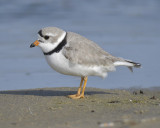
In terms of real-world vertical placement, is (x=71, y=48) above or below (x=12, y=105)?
above

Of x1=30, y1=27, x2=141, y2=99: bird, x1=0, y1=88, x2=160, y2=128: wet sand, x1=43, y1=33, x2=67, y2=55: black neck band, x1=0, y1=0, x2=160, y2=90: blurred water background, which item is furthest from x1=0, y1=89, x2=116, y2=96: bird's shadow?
x1=0, y1=0, x2=160, y2=90: blurred water background

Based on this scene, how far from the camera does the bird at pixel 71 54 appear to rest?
6.53 m

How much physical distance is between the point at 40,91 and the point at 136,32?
18.0ft

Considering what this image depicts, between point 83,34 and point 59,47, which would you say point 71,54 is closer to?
point 59,47

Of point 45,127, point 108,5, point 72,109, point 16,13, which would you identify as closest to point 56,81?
point 72,109

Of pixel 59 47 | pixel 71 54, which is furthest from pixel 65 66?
pixel 59 47

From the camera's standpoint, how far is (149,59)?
9734 mm

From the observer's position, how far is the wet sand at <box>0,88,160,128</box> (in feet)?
15.6

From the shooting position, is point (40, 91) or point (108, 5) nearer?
point (40, 91)

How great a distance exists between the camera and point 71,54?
653 cm

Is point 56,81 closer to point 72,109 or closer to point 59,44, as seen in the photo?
point 59,44

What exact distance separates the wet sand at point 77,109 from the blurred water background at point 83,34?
3.81ft

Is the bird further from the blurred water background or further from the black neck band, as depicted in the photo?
the blurred water background

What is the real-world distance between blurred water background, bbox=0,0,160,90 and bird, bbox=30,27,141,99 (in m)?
1.69
